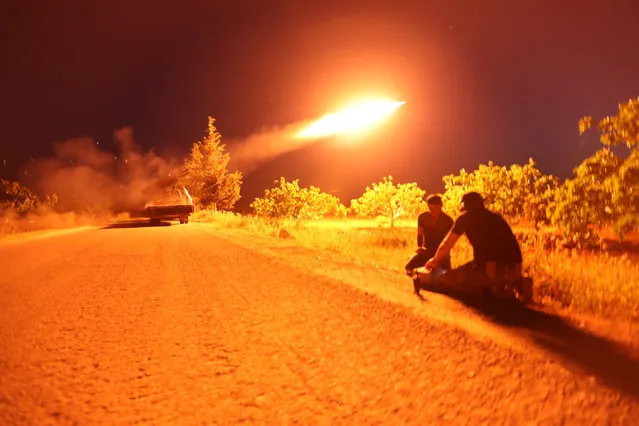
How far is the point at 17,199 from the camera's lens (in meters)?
28.3

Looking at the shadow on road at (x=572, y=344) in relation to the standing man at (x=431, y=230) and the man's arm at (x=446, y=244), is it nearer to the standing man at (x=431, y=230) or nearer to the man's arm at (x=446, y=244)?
the man's arm at (x=446, y=244)

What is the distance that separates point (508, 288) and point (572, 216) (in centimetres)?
286

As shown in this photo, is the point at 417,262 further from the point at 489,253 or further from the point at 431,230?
the point at 489,253

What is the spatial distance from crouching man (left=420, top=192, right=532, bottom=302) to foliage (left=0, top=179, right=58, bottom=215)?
34.6m

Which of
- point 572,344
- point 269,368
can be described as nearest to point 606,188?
point 572,344

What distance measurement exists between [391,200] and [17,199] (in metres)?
30.1

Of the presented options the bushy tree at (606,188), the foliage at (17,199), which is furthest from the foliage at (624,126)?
the foliage at (17,199)

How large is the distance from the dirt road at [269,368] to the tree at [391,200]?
2268 centimetres

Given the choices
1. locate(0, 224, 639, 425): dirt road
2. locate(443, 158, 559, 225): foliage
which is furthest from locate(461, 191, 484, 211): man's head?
locate(443, 158, 559, 225): foliage

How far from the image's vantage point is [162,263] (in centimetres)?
757

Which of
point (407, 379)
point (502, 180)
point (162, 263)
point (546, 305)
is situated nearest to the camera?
point (407, 379)

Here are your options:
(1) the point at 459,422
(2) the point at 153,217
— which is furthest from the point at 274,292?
(2) the point at 153,217

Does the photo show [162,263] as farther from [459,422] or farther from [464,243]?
[464,243]

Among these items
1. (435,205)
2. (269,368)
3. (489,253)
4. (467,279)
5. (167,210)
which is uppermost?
(167,210)
